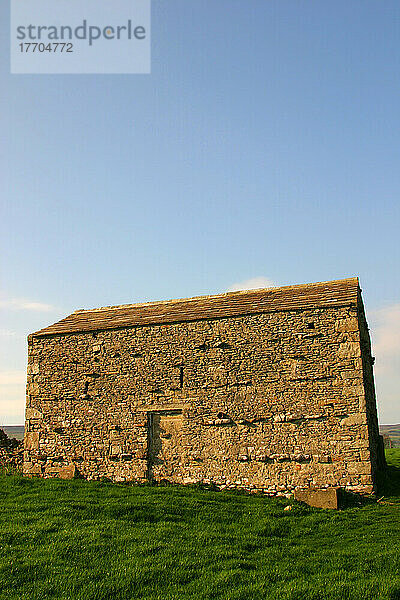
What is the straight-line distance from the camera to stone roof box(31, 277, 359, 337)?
16.2m

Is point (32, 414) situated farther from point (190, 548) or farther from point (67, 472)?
point (190, 548)

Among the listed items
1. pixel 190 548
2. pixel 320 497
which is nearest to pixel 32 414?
pixel 320 497

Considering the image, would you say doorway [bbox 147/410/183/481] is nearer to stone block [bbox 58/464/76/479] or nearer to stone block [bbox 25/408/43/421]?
stone block [bbox 58/464/76/479]

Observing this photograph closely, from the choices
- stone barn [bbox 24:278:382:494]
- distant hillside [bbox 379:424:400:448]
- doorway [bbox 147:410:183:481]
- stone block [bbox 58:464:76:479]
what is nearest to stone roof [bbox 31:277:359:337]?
stone barn [bbox 24:278:382:494]

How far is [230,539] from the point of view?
10.0 meters

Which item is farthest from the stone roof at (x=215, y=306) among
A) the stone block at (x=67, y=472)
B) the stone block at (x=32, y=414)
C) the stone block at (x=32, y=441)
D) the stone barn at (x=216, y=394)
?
the stone block at (x=67, y=472)

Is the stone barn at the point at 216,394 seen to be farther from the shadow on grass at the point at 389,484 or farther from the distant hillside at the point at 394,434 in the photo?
the distant hillside at the point at 394,434

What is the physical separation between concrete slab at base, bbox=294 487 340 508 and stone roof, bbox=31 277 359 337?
541cm

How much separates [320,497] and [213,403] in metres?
4.41

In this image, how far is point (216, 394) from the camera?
16.3 meters

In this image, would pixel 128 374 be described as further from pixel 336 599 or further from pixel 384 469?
pixel 336 599

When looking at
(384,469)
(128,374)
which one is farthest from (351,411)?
(128,374)

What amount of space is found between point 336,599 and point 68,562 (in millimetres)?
4287

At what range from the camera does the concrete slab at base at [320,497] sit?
42.9 feet
